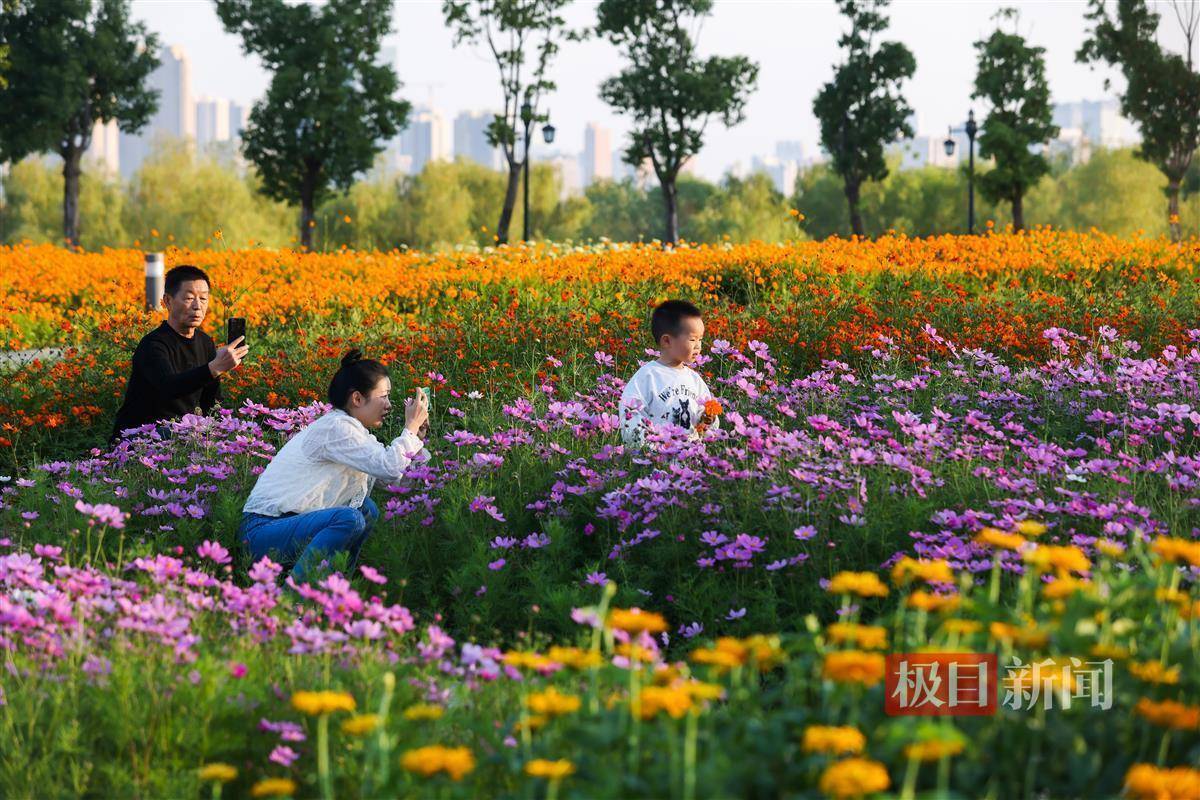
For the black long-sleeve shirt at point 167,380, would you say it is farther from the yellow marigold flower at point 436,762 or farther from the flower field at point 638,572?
the yellow marigold flower at point 436,762

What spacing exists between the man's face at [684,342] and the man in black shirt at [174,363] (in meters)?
2.45

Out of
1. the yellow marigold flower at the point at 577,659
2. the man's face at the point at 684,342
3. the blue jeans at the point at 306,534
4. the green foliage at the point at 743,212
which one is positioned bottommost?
the blue jeans at the point at 306,534

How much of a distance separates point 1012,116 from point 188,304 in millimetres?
29049

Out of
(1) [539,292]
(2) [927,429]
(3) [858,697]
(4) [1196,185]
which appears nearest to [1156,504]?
(2) [927,429]

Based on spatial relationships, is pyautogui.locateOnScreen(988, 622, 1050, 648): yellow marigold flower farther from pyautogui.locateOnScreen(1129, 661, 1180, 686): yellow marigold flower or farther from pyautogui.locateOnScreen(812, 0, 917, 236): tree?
pyautogui.locateOnScreen(812, 0, 917, 236): tree

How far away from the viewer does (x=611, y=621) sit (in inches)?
105

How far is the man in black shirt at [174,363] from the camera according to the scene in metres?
6.75

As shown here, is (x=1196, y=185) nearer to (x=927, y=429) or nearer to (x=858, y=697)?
(x=927, y=429)

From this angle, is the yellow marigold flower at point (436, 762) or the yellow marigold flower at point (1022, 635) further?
the yellow marigold flower at point (1022, 635)

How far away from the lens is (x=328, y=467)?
541 centimetres

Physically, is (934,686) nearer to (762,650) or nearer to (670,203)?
(762,650)

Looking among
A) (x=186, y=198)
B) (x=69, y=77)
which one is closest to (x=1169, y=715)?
(x=69, y=77)

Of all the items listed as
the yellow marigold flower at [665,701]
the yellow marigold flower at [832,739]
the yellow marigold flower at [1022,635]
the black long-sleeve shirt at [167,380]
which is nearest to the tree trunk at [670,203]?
the black long-sleeve shirt at [167,380]

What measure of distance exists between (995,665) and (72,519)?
4459 millimetres
